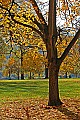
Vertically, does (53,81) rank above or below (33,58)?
below

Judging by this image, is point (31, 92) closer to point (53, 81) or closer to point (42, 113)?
point (53, 81)

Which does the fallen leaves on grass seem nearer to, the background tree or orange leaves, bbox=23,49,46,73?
the background tree

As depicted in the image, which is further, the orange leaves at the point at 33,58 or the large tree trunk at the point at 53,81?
the orange leaves at the point at 33,58

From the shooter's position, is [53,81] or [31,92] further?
[31,92]

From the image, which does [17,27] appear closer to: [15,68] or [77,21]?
[77,21]

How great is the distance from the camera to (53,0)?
36.9ft

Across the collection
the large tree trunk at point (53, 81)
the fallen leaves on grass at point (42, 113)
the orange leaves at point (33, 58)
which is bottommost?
the fallen leaves on grass at point (42, 113)

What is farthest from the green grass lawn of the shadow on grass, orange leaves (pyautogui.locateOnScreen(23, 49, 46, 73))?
the shadow on grass

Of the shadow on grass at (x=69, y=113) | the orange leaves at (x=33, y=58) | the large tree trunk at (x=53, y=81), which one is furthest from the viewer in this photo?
the orange leaves at (x=33, y=58)

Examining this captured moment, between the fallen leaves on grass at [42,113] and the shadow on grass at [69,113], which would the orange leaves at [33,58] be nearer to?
the fallen leaves on grass at [42,113]

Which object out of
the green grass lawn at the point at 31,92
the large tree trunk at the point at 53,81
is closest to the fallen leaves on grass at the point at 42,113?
the large tree trunk at the point at 53,81

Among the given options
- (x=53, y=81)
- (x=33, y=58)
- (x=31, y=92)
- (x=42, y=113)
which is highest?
(x=33, y=58)

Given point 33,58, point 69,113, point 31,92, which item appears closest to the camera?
point 69,113

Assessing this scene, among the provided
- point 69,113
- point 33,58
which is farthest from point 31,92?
point 69,113
